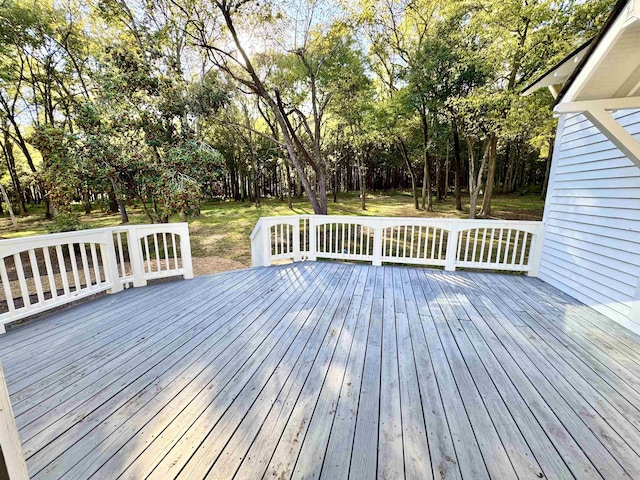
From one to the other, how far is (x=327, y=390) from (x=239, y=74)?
10.7m

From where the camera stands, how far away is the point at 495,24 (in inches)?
266

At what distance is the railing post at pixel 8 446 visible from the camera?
59cm

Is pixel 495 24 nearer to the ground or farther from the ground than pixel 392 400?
farther from the ground

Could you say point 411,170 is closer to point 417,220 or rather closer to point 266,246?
point 417,220

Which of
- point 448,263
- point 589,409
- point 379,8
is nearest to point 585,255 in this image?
point 448,263

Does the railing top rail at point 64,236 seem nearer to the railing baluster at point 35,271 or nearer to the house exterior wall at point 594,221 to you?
the railing baluster at point 35,271

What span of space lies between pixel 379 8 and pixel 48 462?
12.0 metres

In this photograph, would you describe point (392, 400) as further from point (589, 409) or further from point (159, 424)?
point (159, 424)

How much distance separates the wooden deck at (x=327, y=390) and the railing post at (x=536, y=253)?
1.16 m

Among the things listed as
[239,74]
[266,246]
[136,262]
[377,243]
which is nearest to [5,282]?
[136,262]

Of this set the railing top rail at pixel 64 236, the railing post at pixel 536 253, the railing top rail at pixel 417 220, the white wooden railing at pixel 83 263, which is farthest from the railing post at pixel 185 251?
the railing post at pixel 536 253

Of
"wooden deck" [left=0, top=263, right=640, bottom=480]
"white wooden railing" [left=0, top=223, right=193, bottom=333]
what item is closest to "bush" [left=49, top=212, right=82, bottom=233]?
"white wooden railing" [left=0, top=223, right=193, bottom=333]

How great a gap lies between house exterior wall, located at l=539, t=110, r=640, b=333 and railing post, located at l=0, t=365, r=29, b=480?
13.6 feet

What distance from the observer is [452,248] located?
14.5 ft
